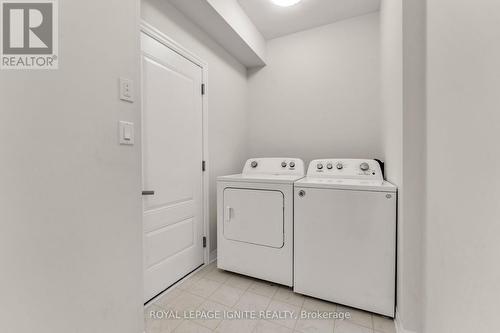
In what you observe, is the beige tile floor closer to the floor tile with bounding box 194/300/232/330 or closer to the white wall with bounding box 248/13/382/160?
the floor tile with bounding box 194/300/232/330

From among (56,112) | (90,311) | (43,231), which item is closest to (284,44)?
(56,112)

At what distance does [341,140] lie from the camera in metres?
2.50

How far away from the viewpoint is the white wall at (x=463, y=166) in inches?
23.0

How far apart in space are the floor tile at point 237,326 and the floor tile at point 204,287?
1.12ft

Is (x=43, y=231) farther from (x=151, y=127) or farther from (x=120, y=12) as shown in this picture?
(x=120, y=12)

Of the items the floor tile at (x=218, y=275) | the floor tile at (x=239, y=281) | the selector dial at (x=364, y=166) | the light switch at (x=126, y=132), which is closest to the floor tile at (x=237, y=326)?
the floor tile at (x=239, y=281)

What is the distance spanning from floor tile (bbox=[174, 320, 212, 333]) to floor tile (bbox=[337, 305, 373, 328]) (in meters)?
0.95

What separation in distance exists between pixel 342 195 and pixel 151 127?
1497 millimetres

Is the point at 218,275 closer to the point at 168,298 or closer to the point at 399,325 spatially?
the point at 168,298

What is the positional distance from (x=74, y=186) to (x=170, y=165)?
0.84 m

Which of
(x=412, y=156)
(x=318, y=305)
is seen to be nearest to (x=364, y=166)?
(x=412, y=156)

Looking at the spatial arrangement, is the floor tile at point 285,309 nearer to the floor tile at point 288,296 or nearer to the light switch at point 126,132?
the floor tile at point 288,296

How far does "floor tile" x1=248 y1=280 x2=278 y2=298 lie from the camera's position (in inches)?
68.4

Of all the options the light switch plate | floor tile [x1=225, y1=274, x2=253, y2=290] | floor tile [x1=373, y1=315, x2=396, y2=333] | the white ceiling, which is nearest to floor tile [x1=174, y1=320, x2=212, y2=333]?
floor tile [x1=225, y1=274, x2=253, y2=290]
